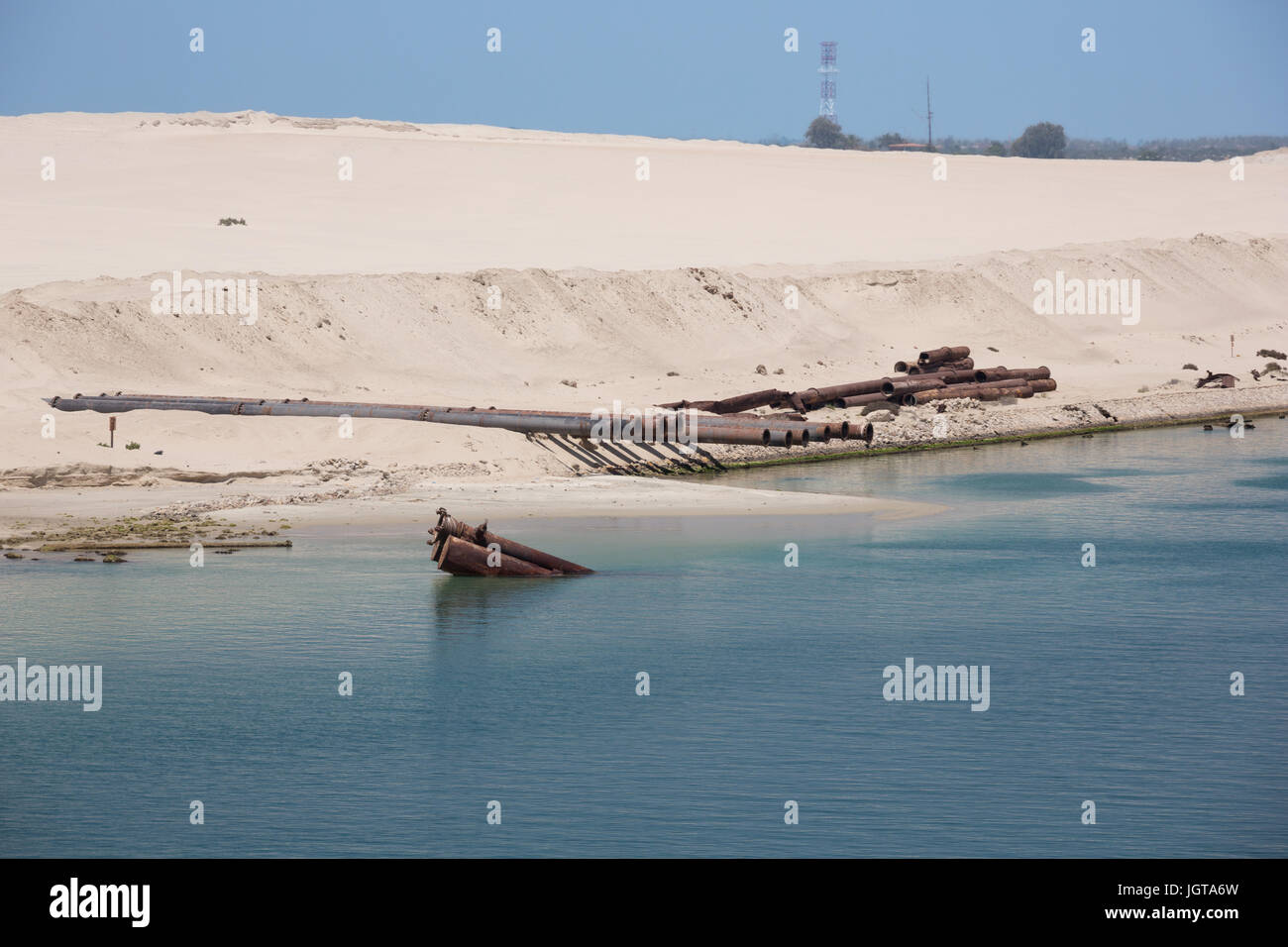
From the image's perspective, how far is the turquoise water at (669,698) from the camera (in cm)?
1648

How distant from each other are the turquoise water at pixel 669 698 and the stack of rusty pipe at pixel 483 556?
35 centimetres

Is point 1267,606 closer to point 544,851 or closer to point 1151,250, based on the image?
point 544,851

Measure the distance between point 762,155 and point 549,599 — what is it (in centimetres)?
10834

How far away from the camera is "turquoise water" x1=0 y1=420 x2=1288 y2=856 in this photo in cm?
1648

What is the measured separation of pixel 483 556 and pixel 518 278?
1230 inches

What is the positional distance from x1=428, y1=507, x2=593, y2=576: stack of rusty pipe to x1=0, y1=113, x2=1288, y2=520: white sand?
21.8 feet

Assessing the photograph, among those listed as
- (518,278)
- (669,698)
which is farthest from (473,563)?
(518,278)

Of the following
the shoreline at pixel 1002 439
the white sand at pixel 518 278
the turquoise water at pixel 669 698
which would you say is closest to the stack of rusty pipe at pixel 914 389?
the shoreline at pixel 1002 439

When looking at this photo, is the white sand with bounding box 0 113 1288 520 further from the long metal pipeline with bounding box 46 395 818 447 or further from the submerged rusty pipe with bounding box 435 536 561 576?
the submerged rusty pipe with bounding box 435 536 561 576

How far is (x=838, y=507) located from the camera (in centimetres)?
3522
